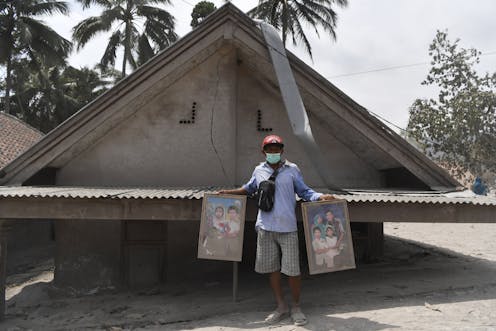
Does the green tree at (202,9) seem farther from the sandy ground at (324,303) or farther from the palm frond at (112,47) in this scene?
the sandy ground at (324,303)

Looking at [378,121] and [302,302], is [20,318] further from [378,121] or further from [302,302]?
[378,121]

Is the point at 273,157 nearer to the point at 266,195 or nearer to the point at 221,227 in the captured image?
the point at 266,195

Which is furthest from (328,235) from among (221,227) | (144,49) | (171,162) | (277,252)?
(144,49)

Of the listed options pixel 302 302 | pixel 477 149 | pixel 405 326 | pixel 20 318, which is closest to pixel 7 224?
pixel 20 318

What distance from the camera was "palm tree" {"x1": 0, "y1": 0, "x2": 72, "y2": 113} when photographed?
2453 centimetres

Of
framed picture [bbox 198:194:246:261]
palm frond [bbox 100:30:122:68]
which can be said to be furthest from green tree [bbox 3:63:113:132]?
framed picture [bbox 198:194:246:261]

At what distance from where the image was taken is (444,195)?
661cm

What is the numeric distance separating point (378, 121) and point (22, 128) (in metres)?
16.1

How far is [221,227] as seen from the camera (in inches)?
204

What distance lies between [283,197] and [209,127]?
12.4ft

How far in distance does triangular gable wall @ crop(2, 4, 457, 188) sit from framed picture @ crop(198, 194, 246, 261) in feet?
9.31

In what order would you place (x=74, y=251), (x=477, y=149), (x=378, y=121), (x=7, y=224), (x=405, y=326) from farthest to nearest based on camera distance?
1. (x=477, y=149)
2. (x=74, y=251)
3. (x=378, y=121)
4. (x=7, y=224)
5. (x=405, y=326)

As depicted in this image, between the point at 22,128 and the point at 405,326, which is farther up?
the point at 22,128

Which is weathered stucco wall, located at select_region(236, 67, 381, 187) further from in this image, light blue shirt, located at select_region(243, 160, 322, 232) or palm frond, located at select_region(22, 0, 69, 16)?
palm frond, located at select_region(22, 0, 69, 16)
